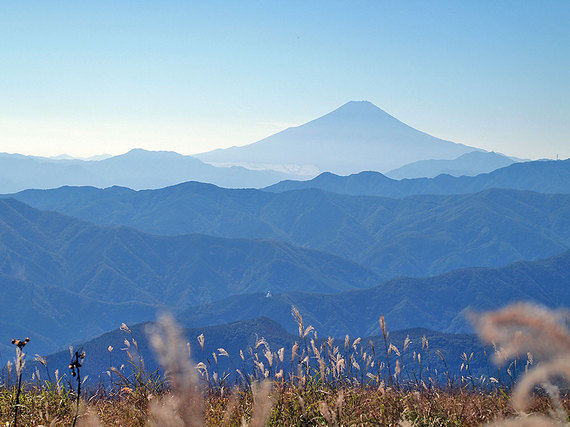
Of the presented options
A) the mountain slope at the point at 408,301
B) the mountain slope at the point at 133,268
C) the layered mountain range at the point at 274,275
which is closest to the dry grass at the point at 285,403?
the layered mountain range at the point at 274,275

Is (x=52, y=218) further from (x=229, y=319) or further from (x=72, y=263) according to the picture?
(x=229, y=319)

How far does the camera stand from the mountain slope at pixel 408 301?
4112 inches

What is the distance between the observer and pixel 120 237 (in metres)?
148

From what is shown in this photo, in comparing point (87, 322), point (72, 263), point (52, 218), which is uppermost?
point (52, 218)

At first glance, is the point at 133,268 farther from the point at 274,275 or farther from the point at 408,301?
the point at 408,301

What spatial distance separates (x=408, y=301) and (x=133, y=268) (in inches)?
2769

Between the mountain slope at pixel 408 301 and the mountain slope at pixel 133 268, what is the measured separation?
1174 inches

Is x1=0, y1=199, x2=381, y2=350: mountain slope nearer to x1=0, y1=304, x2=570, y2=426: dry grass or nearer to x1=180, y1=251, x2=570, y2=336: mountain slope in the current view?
x1=180, y1=251, x2=570, y2=336: mountain slope

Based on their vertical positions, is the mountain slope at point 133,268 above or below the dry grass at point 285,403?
below

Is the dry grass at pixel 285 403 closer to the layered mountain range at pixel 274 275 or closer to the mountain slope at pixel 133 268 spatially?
the layered mountain range at pixel 274 275

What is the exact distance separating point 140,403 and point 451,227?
7458 inches

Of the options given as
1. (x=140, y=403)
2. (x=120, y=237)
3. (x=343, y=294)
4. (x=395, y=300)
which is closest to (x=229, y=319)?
(x=343, y=294)

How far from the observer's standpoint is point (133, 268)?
14700 centimetres

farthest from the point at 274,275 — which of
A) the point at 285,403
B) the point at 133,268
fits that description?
the point at 285,403
